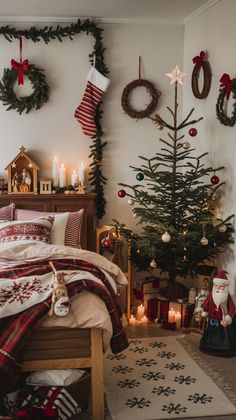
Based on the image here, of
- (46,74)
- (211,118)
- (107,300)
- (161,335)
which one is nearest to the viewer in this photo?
(107,300)

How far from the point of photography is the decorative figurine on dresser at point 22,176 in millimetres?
4926

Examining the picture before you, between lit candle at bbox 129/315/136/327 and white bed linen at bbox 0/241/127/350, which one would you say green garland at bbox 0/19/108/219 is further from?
white bed linen at bbox 0/241/127/350

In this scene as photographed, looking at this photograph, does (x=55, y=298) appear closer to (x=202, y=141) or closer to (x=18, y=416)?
A: (x=18, y=416)

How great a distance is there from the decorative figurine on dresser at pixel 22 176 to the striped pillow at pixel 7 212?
27cm

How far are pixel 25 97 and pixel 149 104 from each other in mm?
1321

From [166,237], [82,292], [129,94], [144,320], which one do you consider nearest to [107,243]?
[166,237]

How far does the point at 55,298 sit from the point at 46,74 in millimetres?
3030

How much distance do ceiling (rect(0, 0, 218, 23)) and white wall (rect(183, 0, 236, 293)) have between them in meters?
0.16

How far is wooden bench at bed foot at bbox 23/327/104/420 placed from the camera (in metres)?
2.77

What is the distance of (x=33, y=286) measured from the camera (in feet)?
9.53

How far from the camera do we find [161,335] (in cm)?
419

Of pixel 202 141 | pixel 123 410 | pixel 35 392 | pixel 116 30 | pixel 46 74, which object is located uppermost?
pixel 116 30

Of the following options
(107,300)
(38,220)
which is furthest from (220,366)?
(38,220)

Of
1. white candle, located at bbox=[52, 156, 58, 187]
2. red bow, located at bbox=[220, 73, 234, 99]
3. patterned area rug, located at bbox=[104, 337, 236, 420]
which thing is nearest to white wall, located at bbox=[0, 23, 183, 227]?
white candle, located at bbox=[52, 156, 58, 187]
